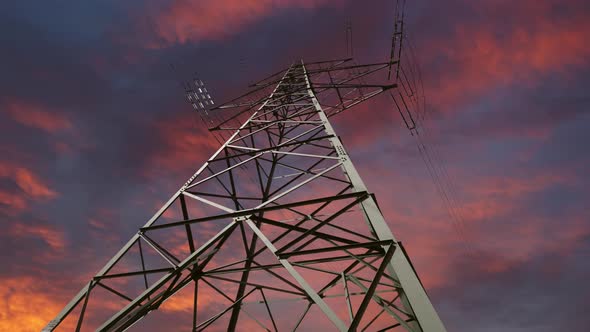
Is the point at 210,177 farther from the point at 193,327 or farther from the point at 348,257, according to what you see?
the point at 348,257

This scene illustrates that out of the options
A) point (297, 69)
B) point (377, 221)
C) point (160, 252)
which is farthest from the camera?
point (297, 69)

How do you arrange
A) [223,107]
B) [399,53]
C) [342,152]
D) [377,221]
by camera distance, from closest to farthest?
[377,221] → [342,152] → [399,53] → [223,107]

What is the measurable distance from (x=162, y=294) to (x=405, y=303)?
14.1 feet

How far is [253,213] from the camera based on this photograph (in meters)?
6.31

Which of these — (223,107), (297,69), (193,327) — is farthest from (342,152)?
(297,69)

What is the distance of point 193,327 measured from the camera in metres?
7.81

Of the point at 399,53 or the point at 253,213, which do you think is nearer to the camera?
the point at 253,213

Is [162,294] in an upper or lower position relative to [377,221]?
lower

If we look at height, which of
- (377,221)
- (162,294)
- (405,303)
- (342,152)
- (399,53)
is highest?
(399,53)

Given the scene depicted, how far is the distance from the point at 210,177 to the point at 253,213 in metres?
2.69

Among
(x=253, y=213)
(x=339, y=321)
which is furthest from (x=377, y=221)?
(x=253, y=213)

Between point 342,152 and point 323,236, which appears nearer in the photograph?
point 323,236

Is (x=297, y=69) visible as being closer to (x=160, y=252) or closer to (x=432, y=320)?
(x=160, y=252)

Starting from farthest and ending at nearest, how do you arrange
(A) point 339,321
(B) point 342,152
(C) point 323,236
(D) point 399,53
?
(D) point 399,53
(B) point 342,152
(C) point 323,236
(A) point 339,321
